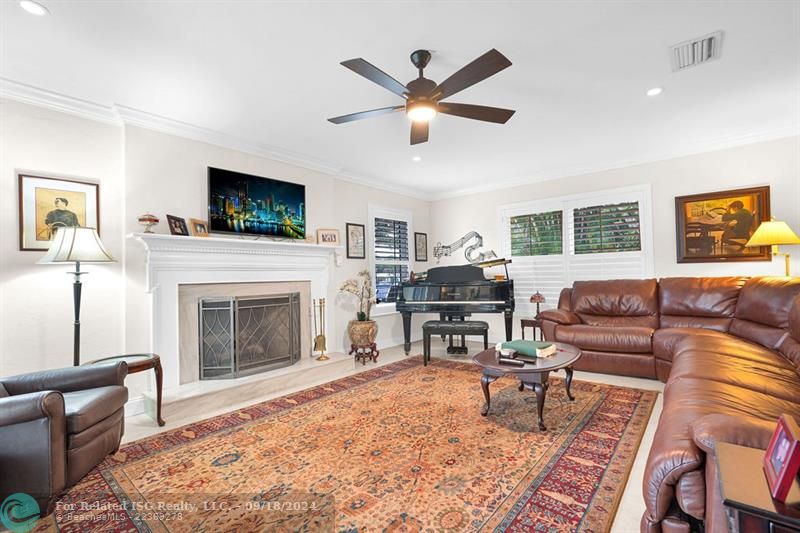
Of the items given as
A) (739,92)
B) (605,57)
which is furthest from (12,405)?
(739,92)

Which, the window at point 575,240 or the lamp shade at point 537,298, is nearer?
the window at point 575,240

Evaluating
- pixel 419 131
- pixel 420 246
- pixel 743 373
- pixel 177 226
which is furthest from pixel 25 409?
pixel 420 246

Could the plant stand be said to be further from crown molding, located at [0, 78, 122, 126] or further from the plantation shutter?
crown molding, located at [0, 78, 122, 126]

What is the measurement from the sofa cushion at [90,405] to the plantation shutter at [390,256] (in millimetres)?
3697

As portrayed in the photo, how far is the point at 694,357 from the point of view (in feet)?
8.34

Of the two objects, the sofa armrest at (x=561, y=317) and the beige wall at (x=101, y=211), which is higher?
the beige wall at (x=101, y=211)

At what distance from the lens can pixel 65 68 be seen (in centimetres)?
254

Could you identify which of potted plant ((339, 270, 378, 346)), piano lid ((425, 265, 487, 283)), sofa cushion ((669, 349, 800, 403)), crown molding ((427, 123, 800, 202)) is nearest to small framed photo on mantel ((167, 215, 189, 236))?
potted plant ((339, 270, 378, 346))

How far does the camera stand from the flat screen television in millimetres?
3752

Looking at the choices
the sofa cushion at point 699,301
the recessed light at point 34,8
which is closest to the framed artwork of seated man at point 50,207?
the recessed light at point 34,8

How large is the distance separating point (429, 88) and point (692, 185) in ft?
12.8

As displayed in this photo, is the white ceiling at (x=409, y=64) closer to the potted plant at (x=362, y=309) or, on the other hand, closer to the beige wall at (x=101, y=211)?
the beige wall at (x=101, y=211)

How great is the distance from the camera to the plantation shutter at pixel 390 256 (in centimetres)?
578

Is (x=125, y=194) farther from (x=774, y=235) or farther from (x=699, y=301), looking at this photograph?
(x=774, y=235)
